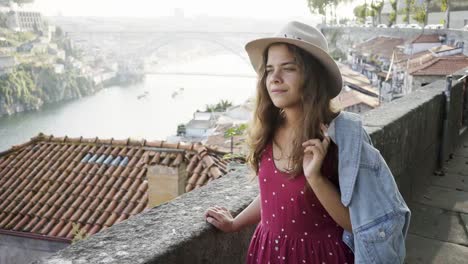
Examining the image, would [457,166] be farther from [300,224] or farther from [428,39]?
[428,39]

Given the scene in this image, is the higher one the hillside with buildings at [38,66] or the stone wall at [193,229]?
the stone wall at [193,229]

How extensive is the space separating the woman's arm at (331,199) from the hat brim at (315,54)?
0.25 meters

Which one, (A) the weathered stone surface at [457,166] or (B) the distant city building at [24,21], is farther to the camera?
(B) the distant city building at [24,21]

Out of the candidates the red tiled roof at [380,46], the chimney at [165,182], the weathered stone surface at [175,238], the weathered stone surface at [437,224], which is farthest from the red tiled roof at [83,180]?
the red tiled roof at [380,46]

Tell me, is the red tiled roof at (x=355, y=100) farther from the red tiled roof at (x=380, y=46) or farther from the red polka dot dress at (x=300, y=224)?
the red polka dot dress at (x=300, y=224)

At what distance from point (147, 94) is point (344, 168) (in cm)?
7025

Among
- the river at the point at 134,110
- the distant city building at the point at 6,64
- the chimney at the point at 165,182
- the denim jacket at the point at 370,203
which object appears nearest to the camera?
the denim jacket at the point at 370,203

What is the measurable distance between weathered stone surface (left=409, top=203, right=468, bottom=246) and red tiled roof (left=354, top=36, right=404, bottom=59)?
28.6 m

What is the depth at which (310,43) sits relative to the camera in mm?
1199

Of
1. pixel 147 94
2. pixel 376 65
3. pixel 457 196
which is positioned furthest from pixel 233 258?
pixel 147 94

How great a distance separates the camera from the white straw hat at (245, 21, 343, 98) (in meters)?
1.21

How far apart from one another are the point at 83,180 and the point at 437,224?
5271mm

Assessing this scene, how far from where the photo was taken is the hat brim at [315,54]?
1210mm

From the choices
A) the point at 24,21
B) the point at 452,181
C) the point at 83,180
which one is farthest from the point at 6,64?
the point at 452,181
